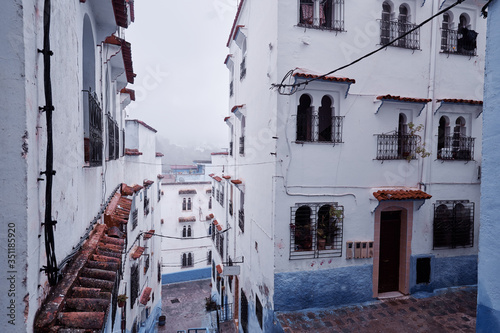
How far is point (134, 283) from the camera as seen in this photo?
1159 centimetres

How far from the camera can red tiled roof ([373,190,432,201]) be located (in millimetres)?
8320

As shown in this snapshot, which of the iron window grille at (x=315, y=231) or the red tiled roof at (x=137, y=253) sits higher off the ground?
the iron window grille at (x=315, y=231)

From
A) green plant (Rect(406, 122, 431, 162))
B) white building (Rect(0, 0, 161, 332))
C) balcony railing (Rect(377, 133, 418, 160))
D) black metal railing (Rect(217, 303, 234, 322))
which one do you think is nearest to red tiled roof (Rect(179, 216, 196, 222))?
black metal railing (Rect(217, 303, 234, 322))

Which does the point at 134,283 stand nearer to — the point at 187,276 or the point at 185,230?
the point at 185,230

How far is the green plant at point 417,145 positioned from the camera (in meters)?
8.75

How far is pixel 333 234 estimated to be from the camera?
8555mm

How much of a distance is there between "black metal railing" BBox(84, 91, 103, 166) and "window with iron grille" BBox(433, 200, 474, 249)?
32.5 feet

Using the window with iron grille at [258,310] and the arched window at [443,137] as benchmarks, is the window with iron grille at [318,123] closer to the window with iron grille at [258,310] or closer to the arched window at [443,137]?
the arched window at [443,137]

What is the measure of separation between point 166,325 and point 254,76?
56.0 ft

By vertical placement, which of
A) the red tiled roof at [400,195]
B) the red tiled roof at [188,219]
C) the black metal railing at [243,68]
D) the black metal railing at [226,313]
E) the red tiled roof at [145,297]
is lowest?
the black metal railing at [226,313]

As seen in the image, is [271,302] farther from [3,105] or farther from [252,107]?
[3,105]

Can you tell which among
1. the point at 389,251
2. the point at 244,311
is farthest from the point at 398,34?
the point at 244,311

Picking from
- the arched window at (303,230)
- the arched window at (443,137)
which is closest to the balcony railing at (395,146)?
the arched window at (443,137)

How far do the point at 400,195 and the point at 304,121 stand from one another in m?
3.60
